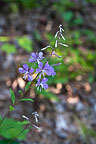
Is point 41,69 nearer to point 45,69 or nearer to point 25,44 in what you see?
point 45,69

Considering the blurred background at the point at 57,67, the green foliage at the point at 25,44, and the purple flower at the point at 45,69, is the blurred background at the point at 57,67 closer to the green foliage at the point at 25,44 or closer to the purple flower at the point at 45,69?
the green foliage at the point at 25,44

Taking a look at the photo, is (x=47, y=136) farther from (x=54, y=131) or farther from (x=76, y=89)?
(x=76, y=89)

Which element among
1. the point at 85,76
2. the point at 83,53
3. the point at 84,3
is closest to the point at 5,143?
the point at 85,76

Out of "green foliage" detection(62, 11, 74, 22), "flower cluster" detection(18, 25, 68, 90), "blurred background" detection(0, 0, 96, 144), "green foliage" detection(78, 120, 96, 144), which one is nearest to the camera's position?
"flower cluster" detection(18, 25, 68, 90)

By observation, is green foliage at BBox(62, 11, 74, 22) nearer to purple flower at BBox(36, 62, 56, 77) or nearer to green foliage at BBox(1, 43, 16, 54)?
green foliage at BBox(1, 43, 16, 54)

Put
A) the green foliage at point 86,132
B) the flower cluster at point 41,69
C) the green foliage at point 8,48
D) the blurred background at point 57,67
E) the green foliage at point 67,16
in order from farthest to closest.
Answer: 1. the green foliage at point 67,16
2. the green foliage at point 8,48
3. the blurred background at point 57,67
4. the green foliage at point 86,132
5. the flower cluster at point 41,69

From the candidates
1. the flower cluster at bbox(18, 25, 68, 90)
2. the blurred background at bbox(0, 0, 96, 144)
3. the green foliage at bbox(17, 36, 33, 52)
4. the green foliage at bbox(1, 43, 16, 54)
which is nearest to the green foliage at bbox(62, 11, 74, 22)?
the blurred background at bbox(0, 0, 96, 144)

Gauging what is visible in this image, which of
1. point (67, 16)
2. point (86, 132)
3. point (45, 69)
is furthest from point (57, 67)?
point (67, 16)

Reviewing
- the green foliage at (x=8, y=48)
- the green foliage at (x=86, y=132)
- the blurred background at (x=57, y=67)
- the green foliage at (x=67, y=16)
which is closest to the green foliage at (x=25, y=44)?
the blurred background at (x=57, y=67)
